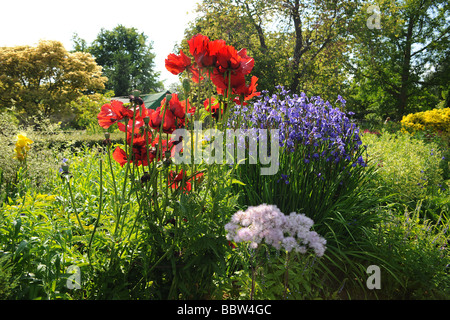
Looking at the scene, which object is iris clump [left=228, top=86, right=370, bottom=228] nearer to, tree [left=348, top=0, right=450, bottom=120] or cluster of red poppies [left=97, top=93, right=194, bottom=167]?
cluster of red poppies [left=97, top=93, right=194, bottom=167]

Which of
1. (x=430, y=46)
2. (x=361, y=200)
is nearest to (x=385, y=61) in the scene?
(x=430, y=46)

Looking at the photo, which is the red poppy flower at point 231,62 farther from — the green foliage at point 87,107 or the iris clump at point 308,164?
the green foliage at point 87,107

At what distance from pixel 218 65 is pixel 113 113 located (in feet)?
2.04

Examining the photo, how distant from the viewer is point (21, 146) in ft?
11.3

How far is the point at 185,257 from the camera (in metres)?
1.50

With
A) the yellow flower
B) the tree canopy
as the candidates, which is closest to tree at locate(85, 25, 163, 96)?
the tree canopy

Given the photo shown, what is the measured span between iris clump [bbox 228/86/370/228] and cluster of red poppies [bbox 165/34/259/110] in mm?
844

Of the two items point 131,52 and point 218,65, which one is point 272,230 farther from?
point 131,52

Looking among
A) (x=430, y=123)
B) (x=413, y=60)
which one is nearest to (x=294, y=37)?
(x=430, y=123)

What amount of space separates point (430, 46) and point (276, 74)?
49.6 ft

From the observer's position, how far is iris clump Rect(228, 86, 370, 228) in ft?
8.61

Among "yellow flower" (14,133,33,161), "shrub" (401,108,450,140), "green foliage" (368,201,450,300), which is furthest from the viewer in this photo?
"shrub" (401,108,450,140)
